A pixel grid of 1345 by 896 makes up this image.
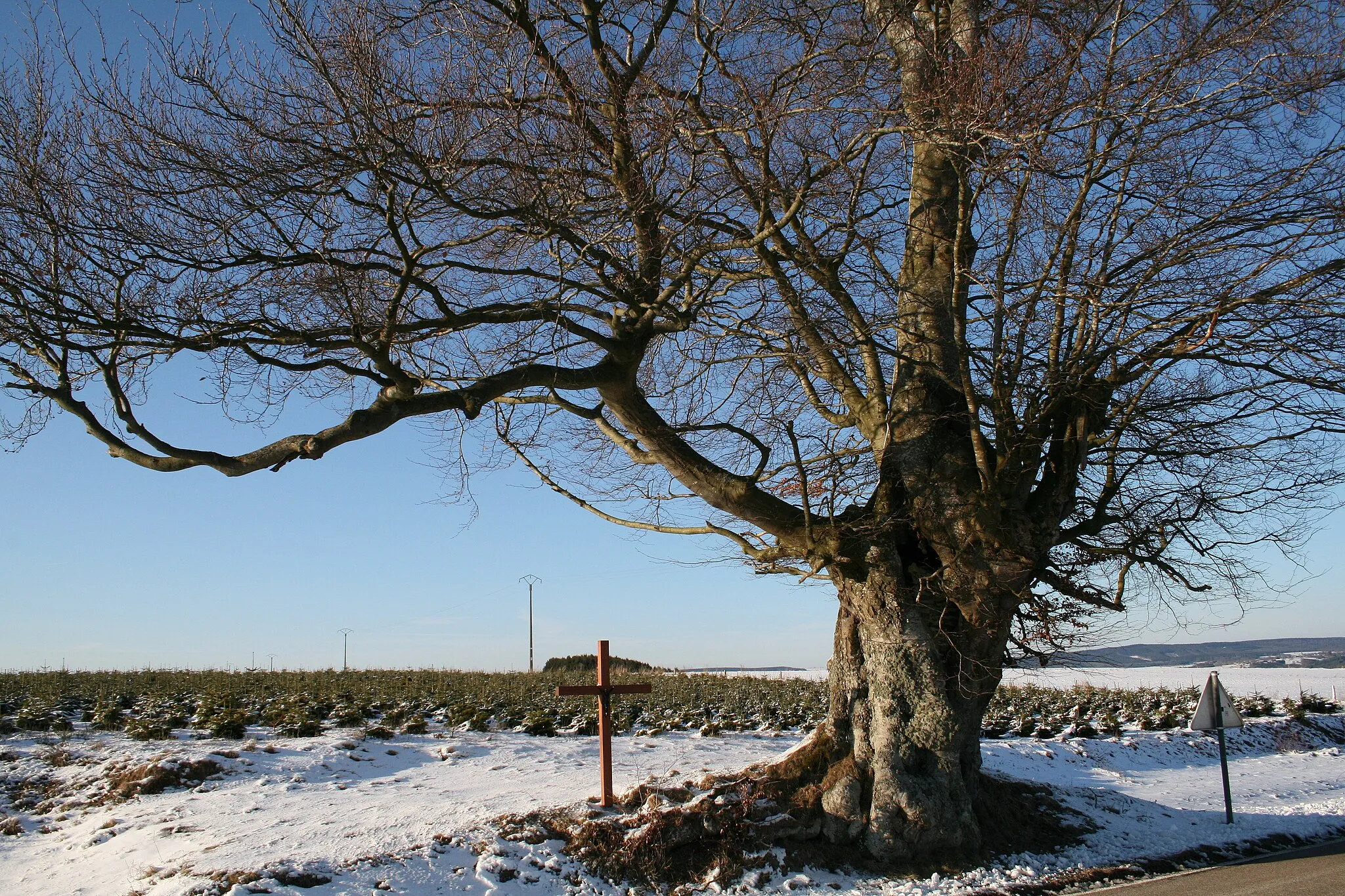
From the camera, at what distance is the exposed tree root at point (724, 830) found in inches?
278

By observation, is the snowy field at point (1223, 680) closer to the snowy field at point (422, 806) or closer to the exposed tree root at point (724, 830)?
the snowy field at point (422, 806)

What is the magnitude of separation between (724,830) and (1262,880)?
448 cm

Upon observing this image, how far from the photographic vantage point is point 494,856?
269 inches

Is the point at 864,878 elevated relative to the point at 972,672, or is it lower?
lower

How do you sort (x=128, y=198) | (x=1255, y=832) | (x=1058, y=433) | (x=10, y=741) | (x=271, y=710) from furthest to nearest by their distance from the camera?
1. (x=271, y=710)
2. (x=10, y=741)
3. (x=1255, y=832)
4. (x=1058, y=433)
5. (x=128, y=198)

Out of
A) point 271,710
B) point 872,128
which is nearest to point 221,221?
point 872,128

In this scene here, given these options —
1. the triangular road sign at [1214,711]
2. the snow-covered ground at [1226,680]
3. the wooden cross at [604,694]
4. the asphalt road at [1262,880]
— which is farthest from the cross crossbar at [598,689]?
the snow-covered ground at [1226,680]

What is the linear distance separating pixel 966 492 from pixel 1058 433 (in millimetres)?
1038

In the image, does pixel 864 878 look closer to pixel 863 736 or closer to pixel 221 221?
pixel 863 736

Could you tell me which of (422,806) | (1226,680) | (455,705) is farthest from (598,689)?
(1226,680)

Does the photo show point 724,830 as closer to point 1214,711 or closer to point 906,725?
point 906,725

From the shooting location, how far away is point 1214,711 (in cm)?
1052

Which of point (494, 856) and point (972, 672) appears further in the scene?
point (972, 672)

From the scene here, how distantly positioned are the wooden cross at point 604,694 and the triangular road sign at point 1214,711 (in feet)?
22.4
